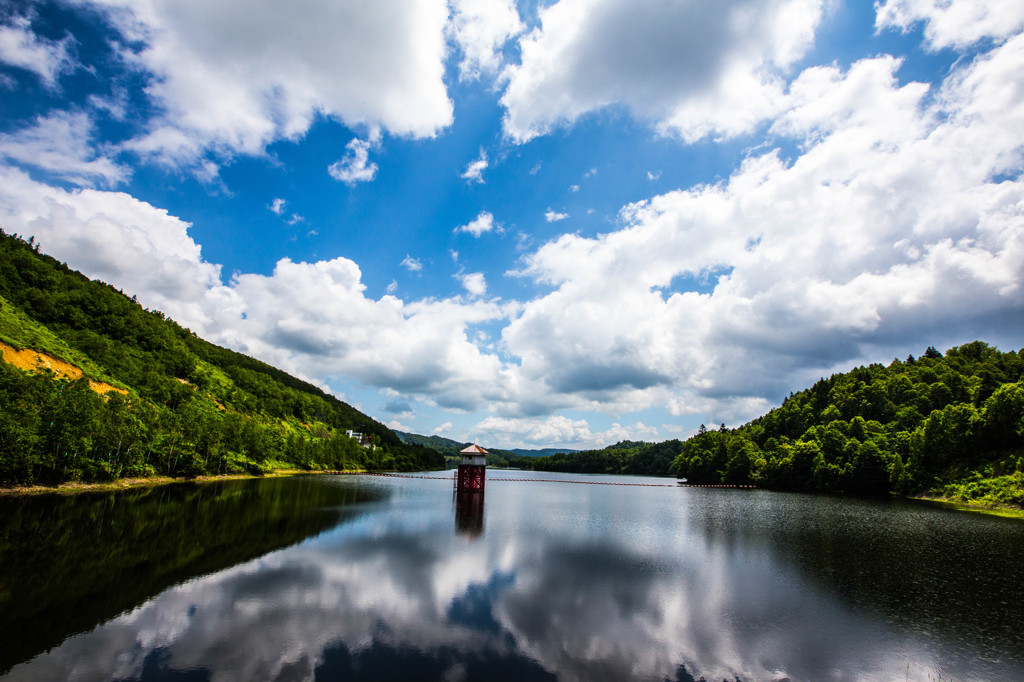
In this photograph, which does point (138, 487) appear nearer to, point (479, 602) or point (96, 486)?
point (96, 486)

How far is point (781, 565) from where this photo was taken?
28.9 meters

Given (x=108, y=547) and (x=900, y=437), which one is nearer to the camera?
(x=108, y=547)

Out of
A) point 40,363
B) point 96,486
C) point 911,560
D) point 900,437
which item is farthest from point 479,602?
point 900,437

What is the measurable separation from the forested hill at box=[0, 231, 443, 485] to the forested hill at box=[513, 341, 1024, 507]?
117 meters

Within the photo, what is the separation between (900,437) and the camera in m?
95.8

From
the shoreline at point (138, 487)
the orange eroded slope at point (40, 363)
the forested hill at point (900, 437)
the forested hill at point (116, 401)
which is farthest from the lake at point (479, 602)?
the forested hill at point (900, 437)

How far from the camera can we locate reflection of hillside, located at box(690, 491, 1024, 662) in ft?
64.1

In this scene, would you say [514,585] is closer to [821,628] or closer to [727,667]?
[727,667]

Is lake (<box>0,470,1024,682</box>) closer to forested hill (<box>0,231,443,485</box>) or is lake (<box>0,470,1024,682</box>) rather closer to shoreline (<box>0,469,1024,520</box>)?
shoreline (<box>0,469,1024,520</box>)

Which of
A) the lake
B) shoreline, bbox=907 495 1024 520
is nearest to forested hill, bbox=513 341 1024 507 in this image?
shoreline, bbox=907 495 1024 520

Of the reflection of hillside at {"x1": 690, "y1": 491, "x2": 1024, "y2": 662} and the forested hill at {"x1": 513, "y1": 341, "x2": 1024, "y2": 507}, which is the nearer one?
the reflection of hillside at {"x1": 690, "y1": 491, "x2": 1024, "y2": 662}

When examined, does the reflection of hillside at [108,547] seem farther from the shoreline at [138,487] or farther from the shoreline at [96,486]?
the shoreline at [138,487]

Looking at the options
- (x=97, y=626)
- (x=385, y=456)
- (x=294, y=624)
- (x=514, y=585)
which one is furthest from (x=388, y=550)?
(x=385, y=456)

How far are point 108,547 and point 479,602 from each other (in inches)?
887
